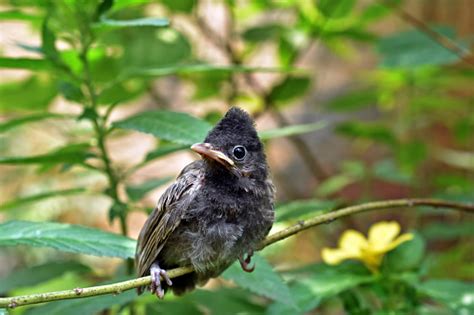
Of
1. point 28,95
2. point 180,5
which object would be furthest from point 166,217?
point 180,5

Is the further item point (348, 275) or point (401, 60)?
point (401, 60)

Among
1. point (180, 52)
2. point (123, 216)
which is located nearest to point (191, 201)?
point (123, 216)

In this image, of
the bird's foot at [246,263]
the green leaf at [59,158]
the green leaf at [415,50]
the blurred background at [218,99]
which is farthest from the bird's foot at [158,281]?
the green leaf at [415,50]

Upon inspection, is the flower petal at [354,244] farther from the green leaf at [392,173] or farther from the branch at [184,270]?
the green leaf at [392,173]

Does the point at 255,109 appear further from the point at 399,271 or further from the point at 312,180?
the point at 312,180

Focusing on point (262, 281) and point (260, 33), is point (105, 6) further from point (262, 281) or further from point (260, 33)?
point (260, 33)

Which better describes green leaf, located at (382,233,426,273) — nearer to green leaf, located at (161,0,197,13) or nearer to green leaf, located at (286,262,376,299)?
green leaf, located at (286,262,376,299)
